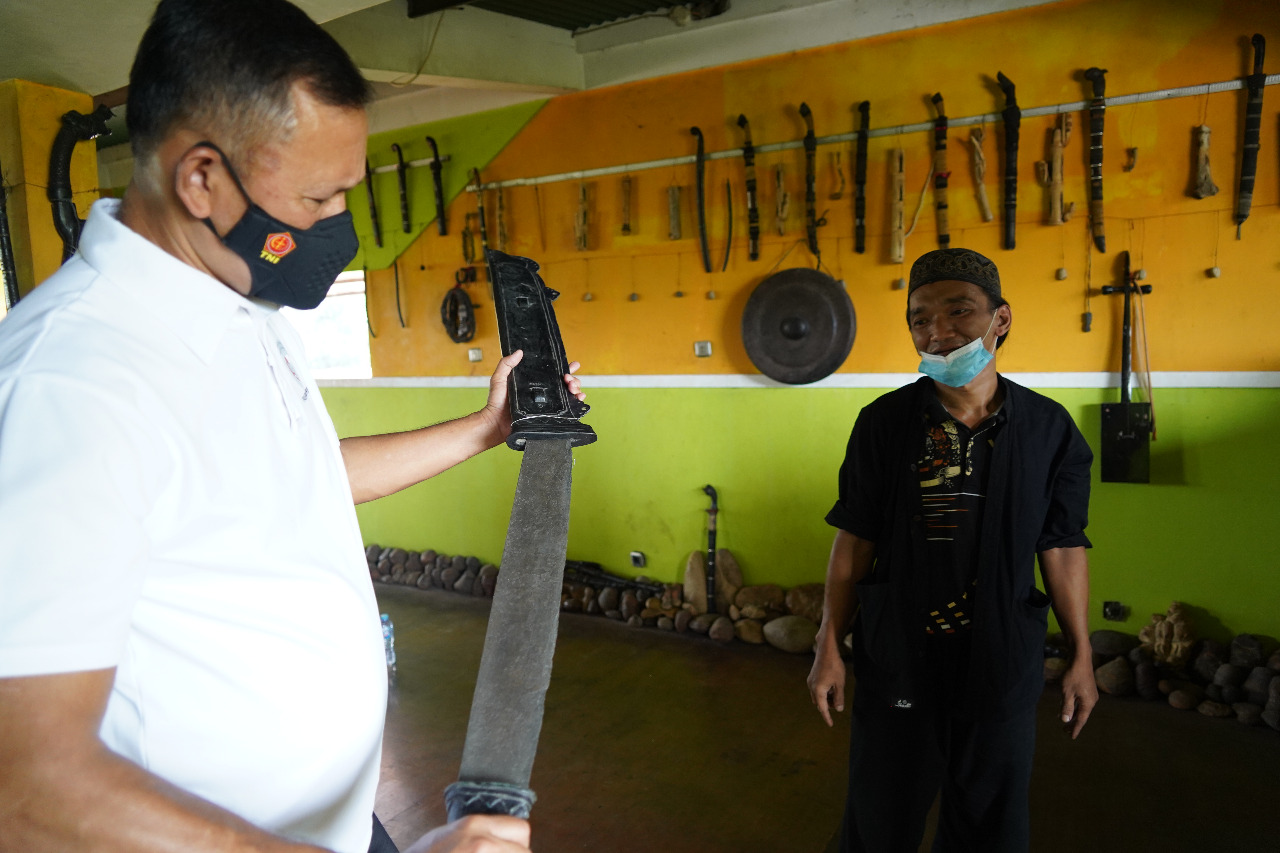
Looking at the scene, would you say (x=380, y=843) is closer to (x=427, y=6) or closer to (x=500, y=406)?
(x=500, y=406)

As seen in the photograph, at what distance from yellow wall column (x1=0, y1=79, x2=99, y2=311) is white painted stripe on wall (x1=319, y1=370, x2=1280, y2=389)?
2.64 metres

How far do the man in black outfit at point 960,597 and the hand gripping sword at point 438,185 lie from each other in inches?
168

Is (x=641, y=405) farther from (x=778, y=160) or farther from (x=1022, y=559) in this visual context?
(x=1022, y=559)

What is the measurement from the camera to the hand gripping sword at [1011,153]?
3515 millimetres

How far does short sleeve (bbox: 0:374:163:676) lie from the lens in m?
0.51

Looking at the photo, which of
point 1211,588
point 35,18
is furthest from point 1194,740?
point 35,18

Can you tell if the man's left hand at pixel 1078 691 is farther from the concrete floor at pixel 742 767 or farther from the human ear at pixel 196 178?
the human ear at pixel 196 178

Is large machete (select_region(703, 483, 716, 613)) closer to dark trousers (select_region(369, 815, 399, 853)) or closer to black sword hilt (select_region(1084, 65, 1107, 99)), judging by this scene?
black sword hilt (select_region(1084, 65, 1107, 99))

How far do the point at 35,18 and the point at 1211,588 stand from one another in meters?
5.36

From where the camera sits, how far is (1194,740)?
10.0 ft

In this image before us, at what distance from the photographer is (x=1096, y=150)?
3414 millimetres

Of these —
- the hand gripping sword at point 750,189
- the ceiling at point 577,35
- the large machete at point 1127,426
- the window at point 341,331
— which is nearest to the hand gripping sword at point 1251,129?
A: the large machete at point 1127,426

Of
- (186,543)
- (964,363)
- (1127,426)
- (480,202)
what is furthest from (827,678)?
(480,202)

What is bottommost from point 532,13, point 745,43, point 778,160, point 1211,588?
point 1211,588
